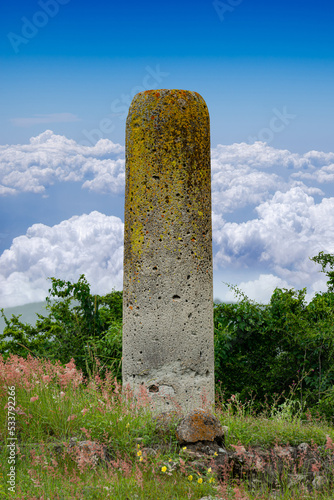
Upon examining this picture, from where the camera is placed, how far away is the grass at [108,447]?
436 centimetres

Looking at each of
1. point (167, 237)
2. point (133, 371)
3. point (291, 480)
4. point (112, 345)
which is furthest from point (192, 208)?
point (112, 345)

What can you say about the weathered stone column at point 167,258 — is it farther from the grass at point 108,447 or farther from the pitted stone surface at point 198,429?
the pitted stone surface at point 198,429

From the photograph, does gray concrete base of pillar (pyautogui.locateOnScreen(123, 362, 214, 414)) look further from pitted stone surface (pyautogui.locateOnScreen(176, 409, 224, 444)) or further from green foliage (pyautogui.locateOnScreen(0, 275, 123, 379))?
green foliage (pyautogui.locateOnScreen(0, 275, 123, 379))

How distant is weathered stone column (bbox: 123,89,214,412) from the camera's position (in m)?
6.12

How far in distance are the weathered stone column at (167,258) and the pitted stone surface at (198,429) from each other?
2.75 feet

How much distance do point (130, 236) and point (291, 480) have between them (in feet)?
10.1

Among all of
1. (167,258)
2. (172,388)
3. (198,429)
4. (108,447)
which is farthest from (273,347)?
(108,447)

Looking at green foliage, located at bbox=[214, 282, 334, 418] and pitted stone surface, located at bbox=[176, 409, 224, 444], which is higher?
green foliage, located at bbox=[214, 282, 334, 418]

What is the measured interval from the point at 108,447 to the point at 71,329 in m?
5.58

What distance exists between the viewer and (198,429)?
5.18 m

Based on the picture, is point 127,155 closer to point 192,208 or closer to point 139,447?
point 192,208

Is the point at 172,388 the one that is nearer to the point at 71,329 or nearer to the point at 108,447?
the point at 108,447

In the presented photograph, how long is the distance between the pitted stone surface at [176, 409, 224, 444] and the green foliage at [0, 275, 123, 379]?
4.27 metres

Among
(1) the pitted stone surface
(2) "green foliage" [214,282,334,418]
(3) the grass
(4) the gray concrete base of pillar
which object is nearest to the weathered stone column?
(4) the gray concrete base of pillar
